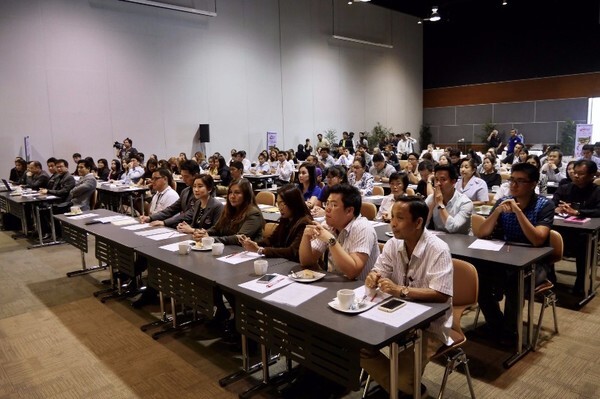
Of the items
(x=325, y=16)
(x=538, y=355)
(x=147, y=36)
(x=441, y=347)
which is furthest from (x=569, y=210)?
(x=325, y=16)

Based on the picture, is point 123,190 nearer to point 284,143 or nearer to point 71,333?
point 71,333

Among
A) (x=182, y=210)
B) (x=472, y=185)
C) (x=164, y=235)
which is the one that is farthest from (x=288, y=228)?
(x=472, y=185)

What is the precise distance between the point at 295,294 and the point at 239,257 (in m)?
0.94

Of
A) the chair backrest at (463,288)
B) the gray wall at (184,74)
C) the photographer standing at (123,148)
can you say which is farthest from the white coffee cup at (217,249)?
the gray wall at (184,74)

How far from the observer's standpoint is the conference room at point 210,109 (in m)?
3.27

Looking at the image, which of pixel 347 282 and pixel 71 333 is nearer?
pixel 347 282

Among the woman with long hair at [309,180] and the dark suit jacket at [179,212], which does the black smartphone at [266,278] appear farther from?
the woman with long hair at [309,180]

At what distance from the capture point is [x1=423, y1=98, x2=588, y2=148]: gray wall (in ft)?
54.1

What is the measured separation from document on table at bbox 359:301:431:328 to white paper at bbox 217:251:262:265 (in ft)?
4.21

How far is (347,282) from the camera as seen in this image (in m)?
2.67

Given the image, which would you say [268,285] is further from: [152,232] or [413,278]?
[152,232]

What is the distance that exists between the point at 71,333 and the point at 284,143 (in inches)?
482

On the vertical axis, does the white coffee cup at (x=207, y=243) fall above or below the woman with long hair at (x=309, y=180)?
below

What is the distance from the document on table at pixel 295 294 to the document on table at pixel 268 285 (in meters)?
0.06
